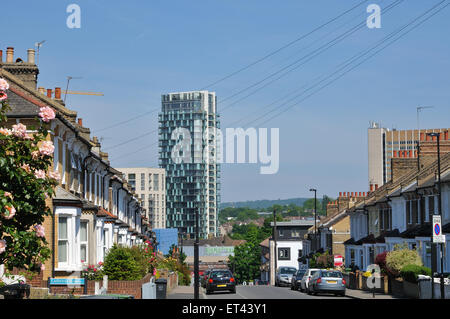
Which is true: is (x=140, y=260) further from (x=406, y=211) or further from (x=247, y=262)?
(x=247, y=262)

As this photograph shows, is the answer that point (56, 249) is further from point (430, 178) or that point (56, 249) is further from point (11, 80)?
point (430, 178)

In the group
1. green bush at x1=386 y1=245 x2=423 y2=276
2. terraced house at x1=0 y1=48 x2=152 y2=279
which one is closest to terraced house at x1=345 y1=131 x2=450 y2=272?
green bush at x1=386 y1=245 x2=423 y2=276

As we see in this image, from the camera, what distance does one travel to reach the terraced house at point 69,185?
3269cm

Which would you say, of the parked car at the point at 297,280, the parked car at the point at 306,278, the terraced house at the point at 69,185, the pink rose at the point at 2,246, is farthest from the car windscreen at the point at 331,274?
the pink rose at the point at 2,246

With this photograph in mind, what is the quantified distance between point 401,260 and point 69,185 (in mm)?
21263

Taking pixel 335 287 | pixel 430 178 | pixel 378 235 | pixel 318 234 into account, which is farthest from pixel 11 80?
pixel 318 234

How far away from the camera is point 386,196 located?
5991 cm

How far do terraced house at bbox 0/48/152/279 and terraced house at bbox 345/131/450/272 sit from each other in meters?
19.0

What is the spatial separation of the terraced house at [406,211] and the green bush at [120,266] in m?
16.3

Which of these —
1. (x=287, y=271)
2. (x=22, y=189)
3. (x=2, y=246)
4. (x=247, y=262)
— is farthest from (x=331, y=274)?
(x=247, y=262)

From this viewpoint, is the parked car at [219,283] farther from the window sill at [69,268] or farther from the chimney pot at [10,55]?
the chimney pot at [10,55]

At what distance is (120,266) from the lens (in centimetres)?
3591

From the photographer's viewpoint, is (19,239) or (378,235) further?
(378,235)
